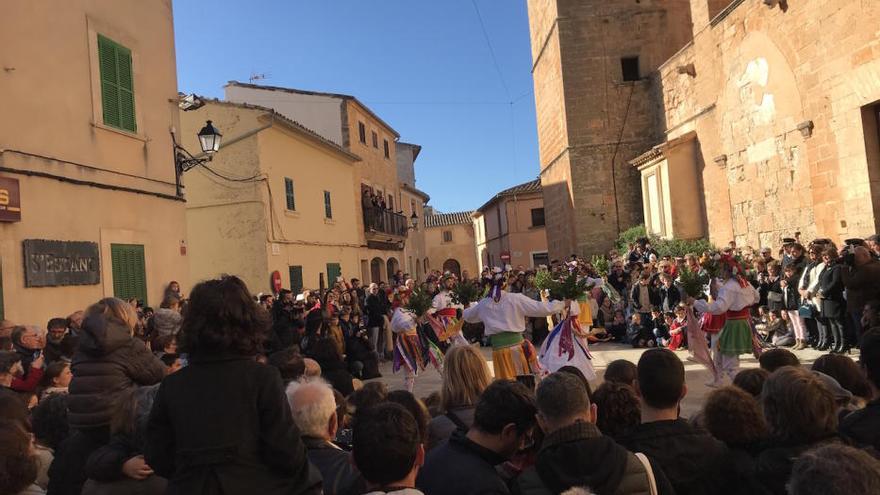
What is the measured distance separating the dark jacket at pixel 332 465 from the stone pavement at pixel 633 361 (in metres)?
5.37

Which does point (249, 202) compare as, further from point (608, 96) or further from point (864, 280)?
point (864, 280)

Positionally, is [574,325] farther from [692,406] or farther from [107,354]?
[107,354]

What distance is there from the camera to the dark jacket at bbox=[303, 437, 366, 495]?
2.71 meters

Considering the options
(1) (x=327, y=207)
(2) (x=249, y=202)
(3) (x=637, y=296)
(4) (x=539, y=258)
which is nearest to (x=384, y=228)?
(1) (x=327, y=207)

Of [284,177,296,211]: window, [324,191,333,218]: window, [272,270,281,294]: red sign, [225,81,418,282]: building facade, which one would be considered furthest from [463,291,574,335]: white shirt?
[225,81,418,282]: building facade

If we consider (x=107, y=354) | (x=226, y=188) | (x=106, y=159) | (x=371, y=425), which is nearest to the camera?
(x=371, y=425)

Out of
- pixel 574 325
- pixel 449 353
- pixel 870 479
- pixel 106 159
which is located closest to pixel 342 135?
pixel 106 159

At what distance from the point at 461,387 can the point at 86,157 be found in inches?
344

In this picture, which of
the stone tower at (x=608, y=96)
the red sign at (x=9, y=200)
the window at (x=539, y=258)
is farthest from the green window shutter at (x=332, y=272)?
the window at (x=539, y=258)

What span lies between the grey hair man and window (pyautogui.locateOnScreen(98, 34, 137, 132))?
31.1 feet

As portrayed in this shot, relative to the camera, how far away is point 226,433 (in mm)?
2311

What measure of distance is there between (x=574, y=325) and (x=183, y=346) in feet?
20.4

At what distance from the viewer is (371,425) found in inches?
92.0

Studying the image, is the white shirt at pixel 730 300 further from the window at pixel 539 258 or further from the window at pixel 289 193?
the window at pixel 539 258
